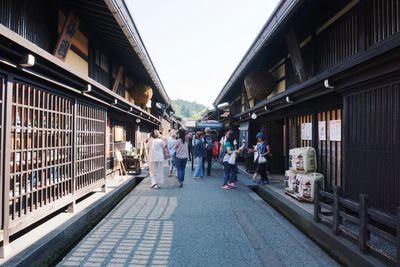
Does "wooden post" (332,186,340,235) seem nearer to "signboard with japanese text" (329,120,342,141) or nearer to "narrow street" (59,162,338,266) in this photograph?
"narrow street" (59,162,338,266)

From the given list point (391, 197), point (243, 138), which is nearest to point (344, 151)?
point (391, 197)

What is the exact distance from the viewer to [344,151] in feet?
19.9

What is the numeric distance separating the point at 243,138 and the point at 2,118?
13019mm

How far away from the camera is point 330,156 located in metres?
7.61

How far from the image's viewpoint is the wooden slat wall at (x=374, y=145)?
460cm

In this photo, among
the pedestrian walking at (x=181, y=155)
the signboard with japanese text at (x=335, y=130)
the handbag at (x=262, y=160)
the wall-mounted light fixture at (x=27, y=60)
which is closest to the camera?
the wall-mounted light fixture at (x=27, y=60)

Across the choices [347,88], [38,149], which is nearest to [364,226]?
[347,88]

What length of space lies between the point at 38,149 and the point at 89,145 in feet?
9.72

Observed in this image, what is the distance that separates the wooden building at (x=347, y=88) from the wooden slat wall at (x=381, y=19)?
1cm

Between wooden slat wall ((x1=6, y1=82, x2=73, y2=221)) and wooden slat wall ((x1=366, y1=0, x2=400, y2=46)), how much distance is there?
5.74 m

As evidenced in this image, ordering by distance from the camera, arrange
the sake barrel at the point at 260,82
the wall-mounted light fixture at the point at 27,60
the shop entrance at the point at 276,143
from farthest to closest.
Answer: the shop entrance at the point at 276,143, the sake barrel at the point at 260,82, the wall-mounted light fixture at the point at 27,60

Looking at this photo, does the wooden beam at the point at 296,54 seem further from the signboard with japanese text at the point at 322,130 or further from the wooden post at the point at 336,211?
the wooden post at the point at 336,211

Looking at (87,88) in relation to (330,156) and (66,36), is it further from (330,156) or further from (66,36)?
(330,156)

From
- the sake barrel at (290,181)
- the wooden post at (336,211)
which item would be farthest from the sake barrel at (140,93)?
the wooden post at (336,211)
